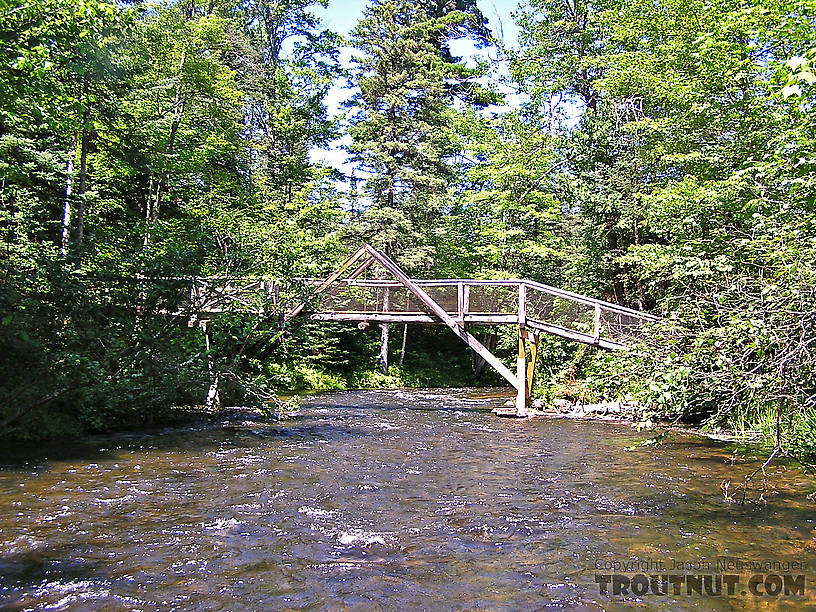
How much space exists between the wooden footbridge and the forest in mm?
511

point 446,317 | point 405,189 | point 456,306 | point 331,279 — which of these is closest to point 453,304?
point 456,306

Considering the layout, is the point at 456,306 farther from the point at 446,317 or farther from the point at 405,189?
the point at 405,189

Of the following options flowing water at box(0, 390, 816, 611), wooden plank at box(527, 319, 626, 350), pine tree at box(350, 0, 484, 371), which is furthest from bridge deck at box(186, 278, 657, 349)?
pine tree at box(350, 0, 484, 371)

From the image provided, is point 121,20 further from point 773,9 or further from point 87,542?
point 773,9

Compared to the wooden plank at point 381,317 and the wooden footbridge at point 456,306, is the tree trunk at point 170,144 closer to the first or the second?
the wooden plank at point 381,317

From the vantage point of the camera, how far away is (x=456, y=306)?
1733 centimetres

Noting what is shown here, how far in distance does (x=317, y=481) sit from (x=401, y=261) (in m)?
18.8

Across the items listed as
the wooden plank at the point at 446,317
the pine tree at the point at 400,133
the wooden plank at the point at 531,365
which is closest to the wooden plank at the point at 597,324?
the wooden plank at the point at 531,365

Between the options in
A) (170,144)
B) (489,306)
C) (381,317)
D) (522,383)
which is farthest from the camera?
(170,144)

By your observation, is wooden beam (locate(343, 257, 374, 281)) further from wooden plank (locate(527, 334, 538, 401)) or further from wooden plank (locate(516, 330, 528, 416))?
wooden plank (locate(527, 334, 538, 401))

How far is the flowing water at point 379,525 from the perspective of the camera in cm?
500

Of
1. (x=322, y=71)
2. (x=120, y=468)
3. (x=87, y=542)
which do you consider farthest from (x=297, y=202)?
(x=87, y=542)

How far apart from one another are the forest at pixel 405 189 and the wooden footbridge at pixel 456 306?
1.68 ft

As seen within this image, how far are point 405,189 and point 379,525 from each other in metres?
23.4
